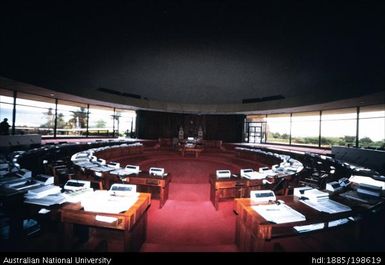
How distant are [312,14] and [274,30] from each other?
0.52 metres

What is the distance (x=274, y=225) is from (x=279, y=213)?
312 mm

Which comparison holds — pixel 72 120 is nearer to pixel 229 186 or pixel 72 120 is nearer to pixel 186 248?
pixel 229 186

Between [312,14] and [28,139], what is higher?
[312,14]

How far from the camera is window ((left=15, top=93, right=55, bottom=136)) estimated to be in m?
7.91

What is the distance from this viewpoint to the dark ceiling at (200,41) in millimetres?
2324

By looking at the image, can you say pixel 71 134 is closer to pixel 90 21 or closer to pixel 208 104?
pixel 208 104

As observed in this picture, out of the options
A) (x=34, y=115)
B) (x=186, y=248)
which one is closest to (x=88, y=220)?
(x=186, y=248)

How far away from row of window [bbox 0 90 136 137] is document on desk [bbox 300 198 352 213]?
1040 centimetres

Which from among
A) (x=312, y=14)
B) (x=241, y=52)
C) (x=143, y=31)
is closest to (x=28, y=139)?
(x=143, y=31)

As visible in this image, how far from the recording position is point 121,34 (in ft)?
10.0

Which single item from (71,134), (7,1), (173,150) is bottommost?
(173,150)

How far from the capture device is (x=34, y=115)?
8.98 meters

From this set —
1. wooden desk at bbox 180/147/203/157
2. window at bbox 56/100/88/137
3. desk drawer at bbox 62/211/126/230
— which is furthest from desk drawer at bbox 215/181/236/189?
window at bbox 56/100/88/137

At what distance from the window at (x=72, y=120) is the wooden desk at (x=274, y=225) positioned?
11050 millimetres
